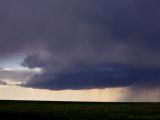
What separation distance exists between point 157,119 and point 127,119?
17.0 ft

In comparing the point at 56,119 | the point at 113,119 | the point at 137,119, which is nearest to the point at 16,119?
the point at 56,119

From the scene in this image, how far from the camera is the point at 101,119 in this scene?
6184 centimetres

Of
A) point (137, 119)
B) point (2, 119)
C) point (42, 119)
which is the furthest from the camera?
point (137, 119)

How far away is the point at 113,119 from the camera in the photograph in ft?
204

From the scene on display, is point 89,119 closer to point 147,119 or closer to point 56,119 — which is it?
point 56,119

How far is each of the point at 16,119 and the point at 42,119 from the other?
409cm

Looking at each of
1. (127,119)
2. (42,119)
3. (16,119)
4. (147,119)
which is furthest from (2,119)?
(147,119)

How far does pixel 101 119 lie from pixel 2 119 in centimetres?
1604

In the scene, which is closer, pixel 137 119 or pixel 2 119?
pixel 2 119

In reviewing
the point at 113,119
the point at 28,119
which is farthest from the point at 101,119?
the point at 28,119

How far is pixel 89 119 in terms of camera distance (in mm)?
60156

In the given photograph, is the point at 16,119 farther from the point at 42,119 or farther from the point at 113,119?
the point at 113,119

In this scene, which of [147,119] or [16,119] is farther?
[147,119]

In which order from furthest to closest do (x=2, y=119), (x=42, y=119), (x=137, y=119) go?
(x=137, y=119) → (x=42, y=119) → (x=2, y=119)
